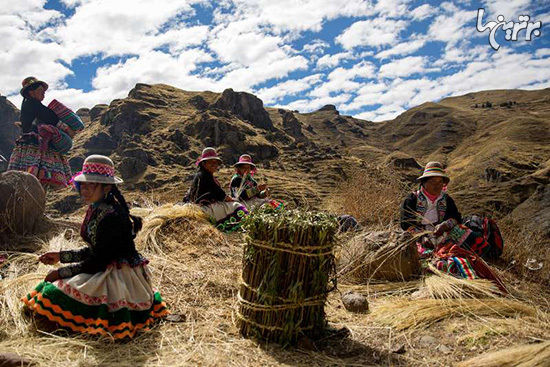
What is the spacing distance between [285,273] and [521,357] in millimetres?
1200

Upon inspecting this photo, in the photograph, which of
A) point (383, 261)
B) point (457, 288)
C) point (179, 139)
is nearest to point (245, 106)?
point (179, 139)

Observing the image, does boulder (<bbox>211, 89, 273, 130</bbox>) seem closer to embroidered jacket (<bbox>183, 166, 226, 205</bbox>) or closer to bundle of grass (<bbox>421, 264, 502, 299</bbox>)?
embroidered jacket (<bbox>183, 166, 226, 205</bbox>)

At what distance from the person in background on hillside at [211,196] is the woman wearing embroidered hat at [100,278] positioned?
291 cm

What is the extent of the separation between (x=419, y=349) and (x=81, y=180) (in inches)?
89.2

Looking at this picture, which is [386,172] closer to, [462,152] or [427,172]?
[427,172]

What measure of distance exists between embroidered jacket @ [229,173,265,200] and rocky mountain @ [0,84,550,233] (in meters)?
1.46

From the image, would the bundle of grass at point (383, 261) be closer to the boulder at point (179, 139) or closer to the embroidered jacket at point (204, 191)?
the embroidered jacket at point (204, 191)

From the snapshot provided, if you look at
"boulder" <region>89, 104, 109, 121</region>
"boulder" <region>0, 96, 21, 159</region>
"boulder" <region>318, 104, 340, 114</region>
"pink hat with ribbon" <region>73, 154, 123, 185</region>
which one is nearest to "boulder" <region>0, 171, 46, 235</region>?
"pink hat with ribbon" <region>73, 154, 123, 185</region>

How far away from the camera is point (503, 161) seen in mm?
22500

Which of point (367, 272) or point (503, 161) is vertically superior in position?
point (503, 161)

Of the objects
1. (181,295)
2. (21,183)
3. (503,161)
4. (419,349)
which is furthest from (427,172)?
(503,161)

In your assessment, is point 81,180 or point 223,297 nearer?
point 81,180

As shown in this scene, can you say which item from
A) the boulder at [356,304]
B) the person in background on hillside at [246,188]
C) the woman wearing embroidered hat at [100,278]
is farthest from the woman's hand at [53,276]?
the person in background on hillside at [246,188]

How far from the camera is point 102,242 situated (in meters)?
2.58
